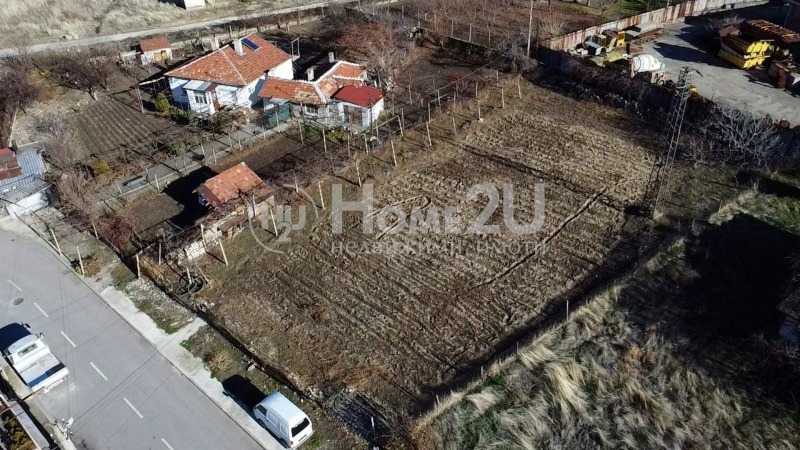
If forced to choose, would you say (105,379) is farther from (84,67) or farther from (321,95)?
(84,67)

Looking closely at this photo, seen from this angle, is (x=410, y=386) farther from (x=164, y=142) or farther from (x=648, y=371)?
(x=164, y=142)

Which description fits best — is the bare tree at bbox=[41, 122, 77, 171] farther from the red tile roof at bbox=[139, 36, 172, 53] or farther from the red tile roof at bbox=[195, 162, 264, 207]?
the red tile roof at bbox=[139, 36, 172, 53]

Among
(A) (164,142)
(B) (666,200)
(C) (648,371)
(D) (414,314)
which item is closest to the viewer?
(C) (648,371)

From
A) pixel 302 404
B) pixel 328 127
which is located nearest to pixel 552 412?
pixel 302 404

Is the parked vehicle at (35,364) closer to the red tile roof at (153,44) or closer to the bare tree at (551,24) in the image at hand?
the red tile roof at (153,44)

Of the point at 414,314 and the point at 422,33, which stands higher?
the point at 422,33

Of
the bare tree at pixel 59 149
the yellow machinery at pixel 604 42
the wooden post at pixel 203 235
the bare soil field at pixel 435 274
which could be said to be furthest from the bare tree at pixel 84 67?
the yellow machinery at pixel 604 42

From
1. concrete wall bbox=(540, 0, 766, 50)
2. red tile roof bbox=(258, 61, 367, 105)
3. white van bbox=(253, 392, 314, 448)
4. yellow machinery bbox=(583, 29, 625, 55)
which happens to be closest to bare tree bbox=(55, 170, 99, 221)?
red tile roof bbox=(258, 61, 367, 105)
